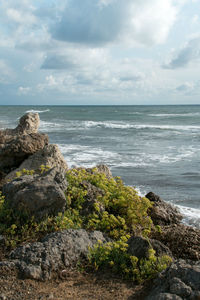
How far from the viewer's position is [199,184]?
38.7 feet

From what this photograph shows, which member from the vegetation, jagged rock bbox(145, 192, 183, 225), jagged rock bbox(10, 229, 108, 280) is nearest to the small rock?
the vegetation

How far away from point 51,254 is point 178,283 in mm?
1688

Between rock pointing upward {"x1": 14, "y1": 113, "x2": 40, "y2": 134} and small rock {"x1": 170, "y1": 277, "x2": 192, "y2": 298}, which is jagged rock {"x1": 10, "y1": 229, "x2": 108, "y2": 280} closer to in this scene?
small rock {"x1": 170, "y1": 277, "x2": 192, "y2": 298}

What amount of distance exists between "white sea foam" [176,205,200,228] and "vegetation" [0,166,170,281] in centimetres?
241

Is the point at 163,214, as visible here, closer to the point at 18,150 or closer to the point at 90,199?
the point at 90,199

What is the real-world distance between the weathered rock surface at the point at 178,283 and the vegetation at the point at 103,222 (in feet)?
1.35

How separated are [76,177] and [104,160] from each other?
10.1m

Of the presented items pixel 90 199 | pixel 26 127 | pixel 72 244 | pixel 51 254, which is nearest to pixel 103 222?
pixel 90 199

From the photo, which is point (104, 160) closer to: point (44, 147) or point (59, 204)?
point (44, 147)

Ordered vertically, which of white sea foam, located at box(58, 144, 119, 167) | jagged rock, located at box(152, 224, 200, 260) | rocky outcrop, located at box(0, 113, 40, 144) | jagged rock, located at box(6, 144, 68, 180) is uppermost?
rocky outcrop, located at box(0, 113, 40, 144)

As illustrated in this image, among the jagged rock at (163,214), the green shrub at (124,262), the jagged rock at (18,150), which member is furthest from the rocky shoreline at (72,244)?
the jagged rock at (18,150)

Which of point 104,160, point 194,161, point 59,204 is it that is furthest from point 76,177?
point 194,161

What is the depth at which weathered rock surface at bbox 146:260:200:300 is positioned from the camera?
316 centimetres

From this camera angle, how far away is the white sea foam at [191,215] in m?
7.74
